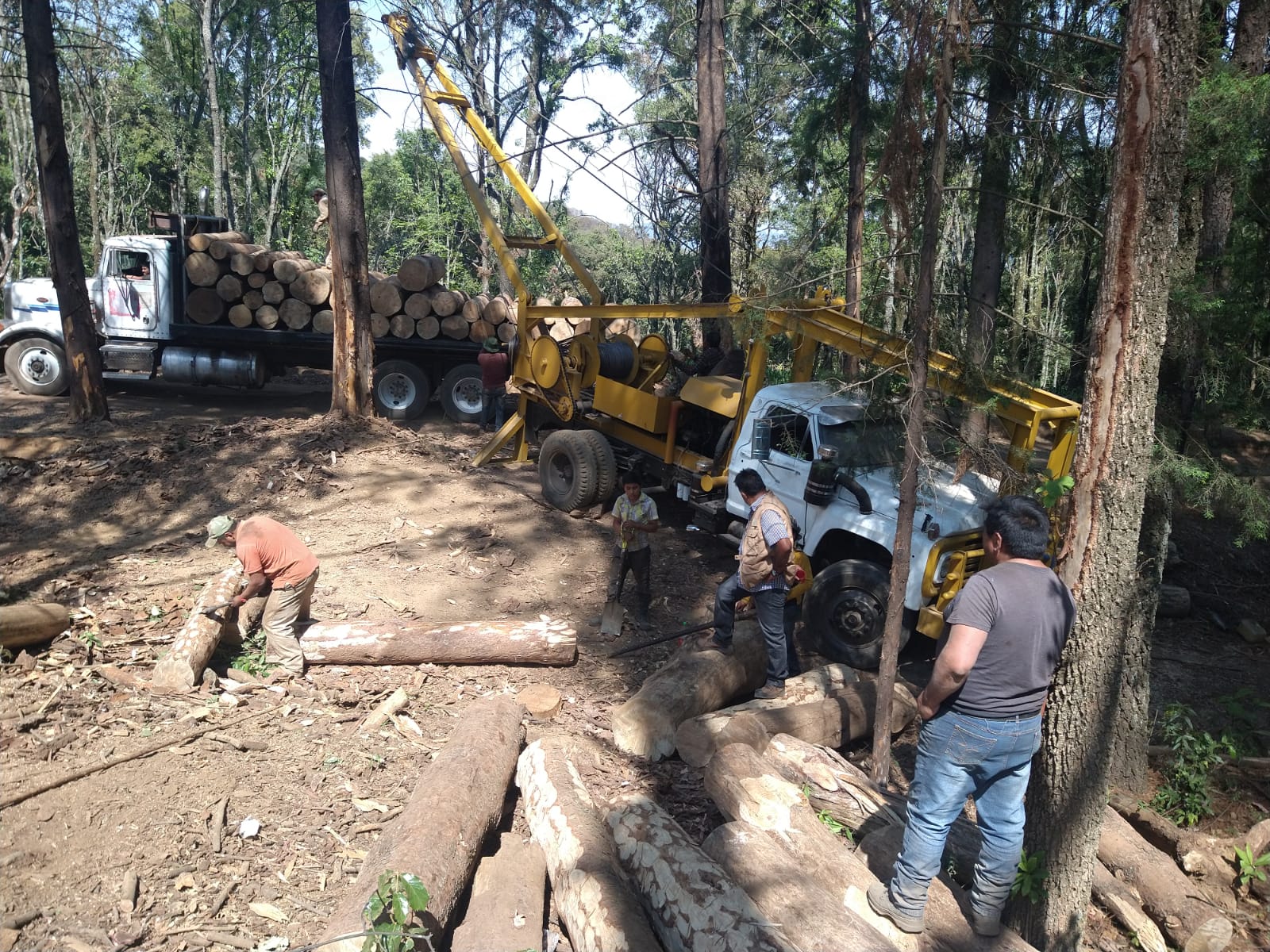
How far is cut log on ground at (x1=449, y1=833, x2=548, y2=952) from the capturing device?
3.62m

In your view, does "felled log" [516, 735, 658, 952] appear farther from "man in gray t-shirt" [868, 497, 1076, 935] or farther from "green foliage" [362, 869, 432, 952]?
"man in gray t-shirt" [868, 497, 1076, 935]

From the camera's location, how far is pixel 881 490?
24.2 ft

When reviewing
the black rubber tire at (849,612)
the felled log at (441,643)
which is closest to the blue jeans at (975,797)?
the black rubber tire at (849,612)

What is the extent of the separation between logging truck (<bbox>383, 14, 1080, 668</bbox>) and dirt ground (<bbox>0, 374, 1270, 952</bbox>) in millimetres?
773

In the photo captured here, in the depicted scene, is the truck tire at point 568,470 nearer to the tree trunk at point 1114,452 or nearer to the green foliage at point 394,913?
the tree trunk at point 1114,452

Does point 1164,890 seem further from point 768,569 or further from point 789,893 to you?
point 768,569

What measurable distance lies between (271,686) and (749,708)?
3297mm

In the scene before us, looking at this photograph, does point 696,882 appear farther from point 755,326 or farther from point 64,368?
point 64,368

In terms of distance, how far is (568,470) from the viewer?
10.5 m

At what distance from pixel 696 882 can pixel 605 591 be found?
5216 mm

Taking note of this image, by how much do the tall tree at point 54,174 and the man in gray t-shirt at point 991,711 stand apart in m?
12.3

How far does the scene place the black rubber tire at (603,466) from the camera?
10.2 meters

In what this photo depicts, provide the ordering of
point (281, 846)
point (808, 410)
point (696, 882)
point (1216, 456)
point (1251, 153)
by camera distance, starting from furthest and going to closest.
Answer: point (808, 410), point (1216, 456), point (1251, 153), point (281, 846), point (696, 882)

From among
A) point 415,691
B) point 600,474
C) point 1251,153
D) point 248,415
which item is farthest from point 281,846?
point 248,415
